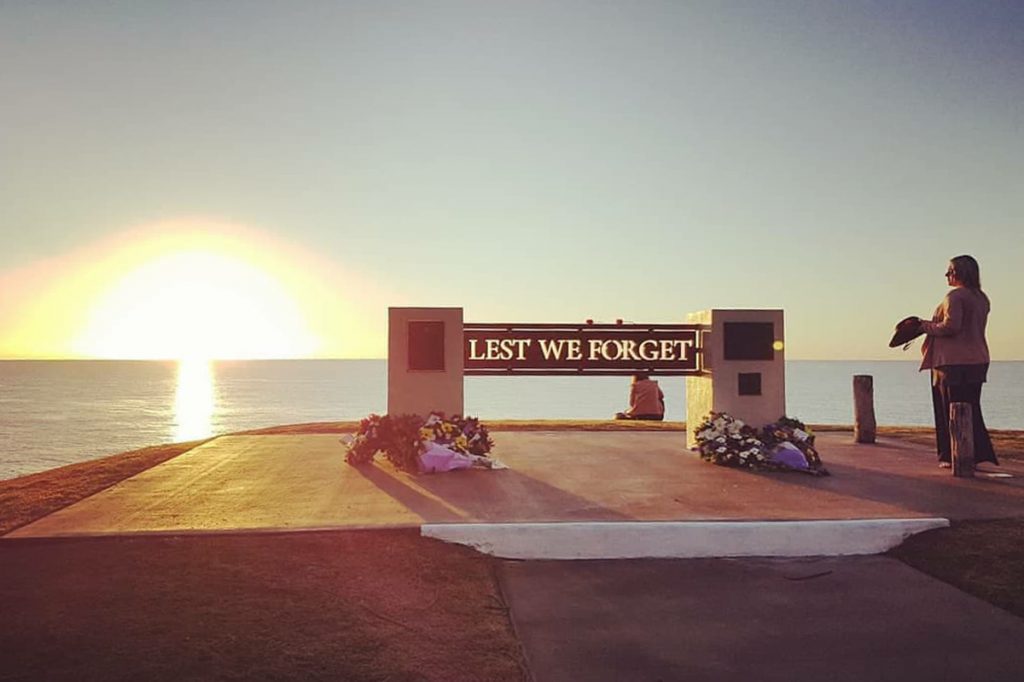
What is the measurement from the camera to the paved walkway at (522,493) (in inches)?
251

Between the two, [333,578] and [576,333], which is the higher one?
[576,333]

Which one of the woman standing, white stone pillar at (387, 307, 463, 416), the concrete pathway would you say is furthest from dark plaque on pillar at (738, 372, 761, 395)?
the concrete pathway

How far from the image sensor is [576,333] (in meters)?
11.1

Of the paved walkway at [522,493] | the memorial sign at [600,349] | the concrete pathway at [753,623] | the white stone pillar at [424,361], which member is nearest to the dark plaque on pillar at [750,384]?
the memorial sign at [600,349]

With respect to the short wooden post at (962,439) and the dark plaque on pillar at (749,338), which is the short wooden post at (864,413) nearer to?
the dark plaque on pillar at (749,338)

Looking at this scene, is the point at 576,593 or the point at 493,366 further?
the point at 493,366

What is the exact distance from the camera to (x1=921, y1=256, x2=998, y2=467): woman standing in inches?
353

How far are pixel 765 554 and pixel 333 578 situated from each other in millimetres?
3174

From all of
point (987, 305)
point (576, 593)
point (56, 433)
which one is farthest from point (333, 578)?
point (56, 433)

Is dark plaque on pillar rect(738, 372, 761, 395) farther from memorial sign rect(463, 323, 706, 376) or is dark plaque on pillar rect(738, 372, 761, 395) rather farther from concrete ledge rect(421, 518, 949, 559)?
concrete ledge rect(421, 518, 949, 559)

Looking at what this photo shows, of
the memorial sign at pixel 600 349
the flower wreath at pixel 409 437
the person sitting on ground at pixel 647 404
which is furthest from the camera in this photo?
the person sitting on ground at pixel 647 404

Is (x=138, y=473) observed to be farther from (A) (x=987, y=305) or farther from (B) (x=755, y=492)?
(A) (x=987, y=305)

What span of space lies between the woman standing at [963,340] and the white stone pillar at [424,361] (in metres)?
5.70

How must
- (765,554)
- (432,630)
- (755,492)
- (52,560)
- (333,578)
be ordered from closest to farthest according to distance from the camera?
(432,630) → (333,578) → (52,560) → (765,554) → (755,492)
